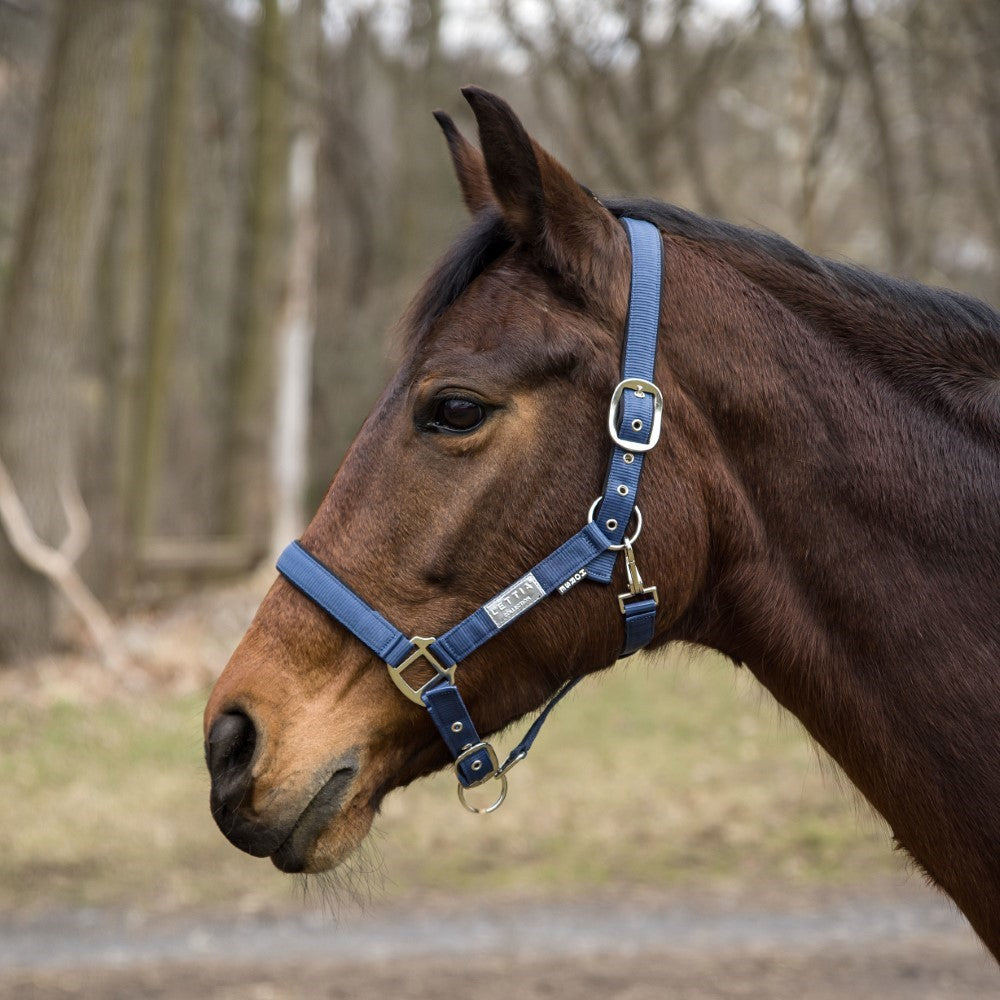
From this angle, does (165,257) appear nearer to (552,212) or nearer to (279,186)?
(279,186)

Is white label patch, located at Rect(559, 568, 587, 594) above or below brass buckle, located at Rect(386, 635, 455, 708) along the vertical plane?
above

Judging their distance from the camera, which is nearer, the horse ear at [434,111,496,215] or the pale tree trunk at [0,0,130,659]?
the horse ear at [434,111,496,215]

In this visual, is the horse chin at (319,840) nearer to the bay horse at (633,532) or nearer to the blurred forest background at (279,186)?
the bay horse at (633,532)

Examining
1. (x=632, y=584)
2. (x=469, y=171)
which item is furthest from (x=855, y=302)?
(x=469, y=171)

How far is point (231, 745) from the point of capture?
2080 mm

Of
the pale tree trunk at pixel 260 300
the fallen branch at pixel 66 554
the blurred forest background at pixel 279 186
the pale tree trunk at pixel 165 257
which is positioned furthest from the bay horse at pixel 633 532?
the pale tree trunk at pixel 165 257

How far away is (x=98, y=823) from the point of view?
6.88 meters

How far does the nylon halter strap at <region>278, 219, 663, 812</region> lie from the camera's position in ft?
6.89

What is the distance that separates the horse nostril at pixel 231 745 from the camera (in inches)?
Result: 81.6

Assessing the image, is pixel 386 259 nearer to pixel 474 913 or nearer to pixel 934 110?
pixel 934 110

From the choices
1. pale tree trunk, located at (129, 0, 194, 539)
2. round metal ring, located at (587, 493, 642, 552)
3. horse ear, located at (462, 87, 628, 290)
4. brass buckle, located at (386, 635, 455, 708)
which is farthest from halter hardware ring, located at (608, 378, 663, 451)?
pale tree trunk, located at (129, 0, 194, 539)

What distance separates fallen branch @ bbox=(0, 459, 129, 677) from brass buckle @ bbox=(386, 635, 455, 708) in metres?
7.90

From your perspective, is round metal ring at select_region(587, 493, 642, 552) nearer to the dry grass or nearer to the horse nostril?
the horse nostril

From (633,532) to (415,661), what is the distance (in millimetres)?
486
